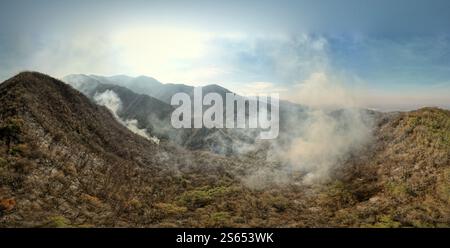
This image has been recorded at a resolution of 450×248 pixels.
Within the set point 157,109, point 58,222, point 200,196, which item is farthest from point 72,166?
point 157,109

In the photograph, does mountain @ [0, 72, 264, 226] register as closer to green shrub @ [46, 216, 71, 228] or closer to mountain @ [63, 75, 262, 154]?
green shrub @ [46, 216, 71, 228]

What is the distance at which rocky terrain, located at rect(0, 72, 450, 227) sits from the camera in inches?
744

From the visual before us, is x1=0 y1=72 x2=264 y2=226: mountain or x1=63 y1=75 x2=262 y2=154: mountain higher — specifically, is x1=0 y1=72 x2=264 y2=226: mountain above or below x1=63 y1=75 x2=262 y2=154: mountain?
below

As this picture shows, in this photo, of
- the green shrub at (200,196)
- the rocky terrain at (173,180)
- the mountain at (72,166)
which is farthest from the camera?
the green shrub at (200,196)

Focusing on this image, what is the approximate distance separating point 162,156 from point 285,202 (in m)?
11.3

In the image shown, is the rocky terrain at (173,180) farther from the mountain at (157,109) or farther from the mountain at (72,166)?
the mountain at (157,109)

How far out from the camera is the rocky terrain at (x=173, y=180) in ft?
62.0

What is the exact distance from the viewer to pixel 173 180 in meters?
25.9

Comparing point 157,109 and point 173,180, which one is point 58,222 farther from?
point 157,109

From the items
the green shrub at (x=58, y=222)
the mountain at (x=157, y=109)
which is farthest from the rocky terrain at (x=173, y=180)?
the mountain at (x=157, y=109)

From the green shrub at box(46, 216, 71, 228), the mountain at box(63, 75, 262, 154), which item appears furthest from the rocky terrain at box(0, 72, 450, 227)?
the mountain at box(63, 75, 262, 154)

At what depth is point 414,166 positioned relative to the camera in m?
23.3
